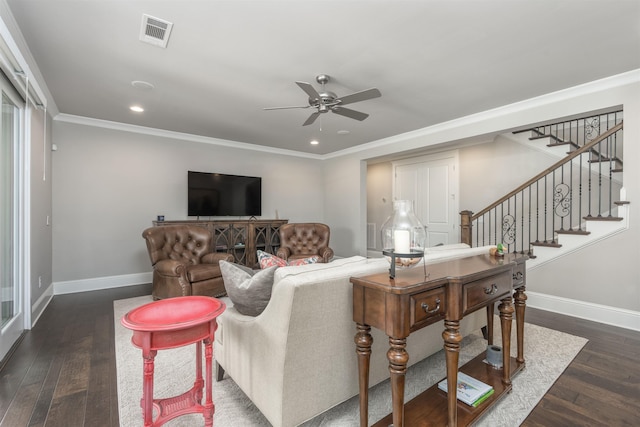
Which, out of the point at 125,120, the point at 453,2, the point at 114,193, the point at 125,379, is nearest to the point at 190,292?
the point at 125,379

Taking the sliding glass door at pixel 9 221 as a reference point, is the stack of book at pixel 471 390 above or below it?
below

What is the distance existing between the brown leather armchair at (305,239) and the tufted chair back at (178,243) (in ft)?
4.26

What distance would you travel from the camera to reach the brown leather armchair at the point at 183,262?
3.29 m

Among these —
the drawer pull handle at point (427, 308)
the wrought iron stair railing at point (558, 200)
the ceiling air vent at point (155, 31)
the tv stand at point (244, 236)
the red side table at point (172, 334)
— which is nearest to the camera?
the red side table at point (172, 334)

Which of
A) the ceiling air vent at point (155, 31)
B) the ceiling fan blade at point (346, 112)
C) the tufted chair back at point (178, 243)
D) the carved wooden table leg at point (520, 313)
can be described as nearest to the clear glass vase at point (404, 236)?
the carved wooden table leg at point (520, 313)

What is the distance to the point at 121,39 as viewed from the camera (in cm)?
219

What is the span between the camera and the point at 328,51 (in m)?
2.36

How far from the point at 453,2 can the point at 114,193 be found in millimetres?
4755

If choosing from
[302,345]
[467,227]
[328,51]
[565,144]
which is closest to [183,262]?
[302,345]

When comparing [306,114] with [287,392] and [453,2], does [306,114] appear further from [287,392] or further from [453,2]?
[287,392]

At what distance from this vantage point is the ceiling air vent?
199cm

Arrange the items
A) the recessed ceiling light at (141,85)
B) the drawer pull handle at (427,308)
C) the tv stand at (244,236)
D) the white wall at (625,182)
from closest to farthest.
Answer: the drawer pull handle at (427,308) → the white wall at (625,182) → the recessed ceiling light at (141,85) → the tv stand at (244,236)

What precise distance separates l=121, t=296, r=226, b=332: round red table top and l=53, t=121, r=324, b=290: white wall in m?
3.60

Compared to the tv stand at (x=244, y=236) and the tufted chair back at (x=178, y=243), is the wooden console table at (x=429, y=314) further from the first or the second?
the tv stand at (x=244, y=236)
